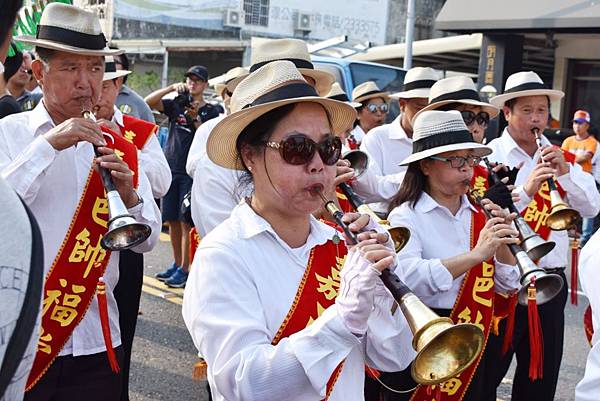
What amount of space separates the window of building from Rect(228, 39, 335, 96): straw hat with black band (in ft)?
82.7

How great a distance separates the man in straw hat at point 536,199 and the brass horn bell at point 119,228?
194 cm

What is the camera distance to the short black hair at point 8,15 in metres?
1.30

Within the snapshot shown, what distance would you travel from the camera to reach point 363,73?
10.5m

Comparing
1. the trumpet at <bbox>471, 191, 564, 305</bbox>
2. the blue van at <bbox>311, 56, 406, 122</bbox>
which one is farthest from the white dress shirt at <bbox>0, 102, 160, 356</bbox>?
the blue van at <bbox>311, 56, 406, 122</bbox>

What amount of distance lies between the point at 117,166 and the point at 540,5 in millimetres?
10625

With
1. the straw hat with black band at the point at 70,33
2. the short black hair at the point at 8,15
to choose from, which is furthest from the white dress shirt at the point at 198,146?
the short black hair at the point at 8,15

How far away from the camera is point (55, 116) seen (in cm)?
323

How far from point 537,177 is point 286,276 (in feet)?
8.11

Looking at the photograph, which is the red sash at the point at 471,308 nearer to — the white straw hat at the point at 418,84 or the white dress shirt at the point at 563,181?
the white dress shirt at the point at 563,181

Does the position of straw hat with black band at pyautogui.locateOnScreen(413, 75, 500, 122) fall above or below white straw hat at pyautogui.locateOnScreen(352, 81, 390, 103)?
above

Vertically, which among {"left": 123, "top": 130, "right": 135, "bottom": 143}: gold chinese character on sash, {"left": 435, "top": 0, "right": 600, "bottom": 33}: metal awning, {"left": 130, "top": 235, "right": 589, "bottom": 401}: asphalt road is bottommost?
{"left": 130, "top": 235, "right": 589, "bottom": 401}: asphalt road

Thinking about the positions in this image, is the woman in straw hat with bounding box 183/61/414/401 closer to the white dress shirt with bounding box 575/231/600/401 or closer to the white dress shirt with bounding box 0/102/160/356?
the white dress shirt with bounding box 575/231/600/401

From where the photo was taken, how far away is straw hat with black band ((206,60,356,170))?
231 centimetres

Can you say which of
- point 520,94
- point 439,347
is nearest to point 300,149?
point 439,347
